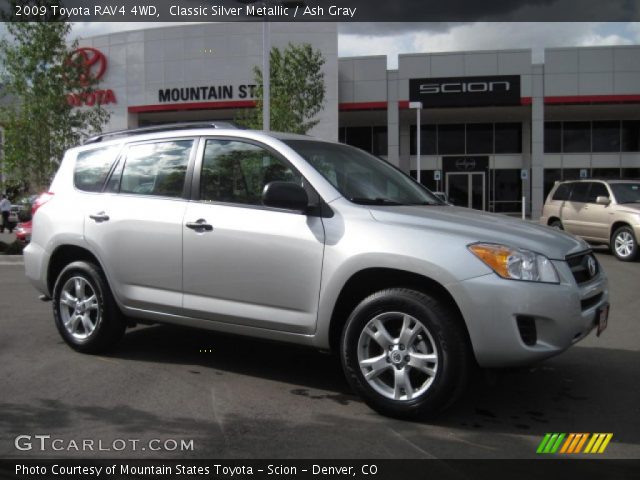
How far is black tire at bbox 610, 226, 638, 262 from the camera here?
42.2 ft

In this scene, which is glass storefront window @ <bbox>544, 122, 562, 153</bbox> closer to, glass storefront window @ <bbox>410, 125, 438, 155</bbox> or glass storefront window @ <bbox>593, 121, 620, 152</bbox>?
glass storefront window @ <bbox>593, 121, 620, 152</bbox>

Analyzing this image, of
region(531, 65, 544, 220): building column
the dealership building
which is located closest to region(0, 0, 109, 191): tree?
the dealership building

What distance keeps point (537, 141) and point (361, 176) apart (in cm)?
2949

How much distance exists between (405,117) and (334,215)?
1248 inches

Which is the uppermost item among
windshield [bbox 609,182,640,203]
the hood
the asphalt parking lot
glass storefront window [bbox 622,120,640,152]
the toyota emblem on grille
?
glass storefront window [bbox 622,120,640,152]

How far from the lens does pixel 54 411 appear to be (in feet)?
13.1

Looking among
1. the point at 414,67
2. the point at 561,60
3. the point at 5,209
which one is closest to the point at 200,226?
the point at 5,209

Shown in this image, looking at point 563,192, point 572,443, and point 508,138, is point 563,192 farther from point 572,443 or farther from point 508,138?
point 508,138

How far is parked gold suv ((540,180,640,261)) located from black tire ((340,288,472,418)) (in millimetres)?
10638

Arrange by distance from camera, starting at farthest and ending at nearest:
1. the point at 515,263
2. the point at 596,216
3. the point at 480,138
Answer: the point at 480,138, the point at 596,216, the point at 515,263

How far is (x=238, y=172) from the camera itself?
4.64m
